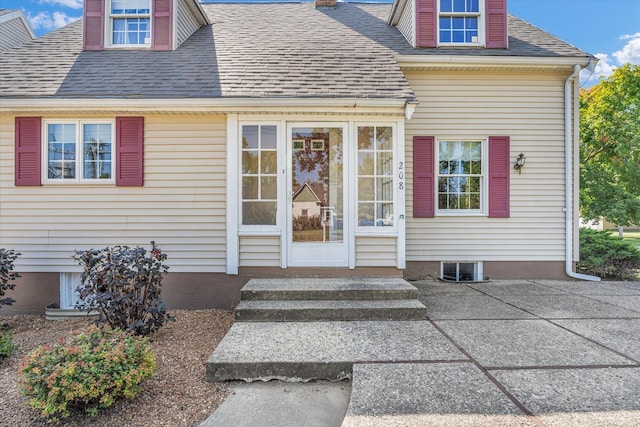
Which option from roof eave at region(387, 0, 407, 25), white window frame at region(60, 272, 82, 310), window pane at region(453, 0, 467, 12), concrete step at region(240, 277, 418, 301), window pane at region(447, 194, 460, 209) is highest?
roof eave at region(387, 0, 407, 25)

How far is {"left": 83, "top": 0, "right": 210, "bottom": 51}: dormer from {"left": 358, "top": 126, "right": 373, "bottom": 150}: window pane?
3789mm

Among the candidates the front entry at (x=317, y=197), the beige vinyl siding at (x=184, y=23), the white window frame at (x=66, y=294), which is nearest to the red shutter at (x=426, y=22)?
the front entry at (x=317, y=197)

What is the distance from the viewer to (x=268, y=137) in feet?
15.9

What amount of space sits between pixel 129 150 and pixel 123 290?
2.10 metres

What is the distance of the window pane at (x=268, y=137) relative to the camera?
15.8ft

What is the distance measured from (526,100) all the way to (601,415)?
17.6ft

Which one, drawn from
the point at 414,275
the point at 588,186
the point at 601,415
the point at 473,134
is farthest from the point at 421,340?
the point at 588,186

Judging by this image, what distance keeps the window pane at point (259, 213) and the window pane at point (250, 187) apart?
4.5 inches

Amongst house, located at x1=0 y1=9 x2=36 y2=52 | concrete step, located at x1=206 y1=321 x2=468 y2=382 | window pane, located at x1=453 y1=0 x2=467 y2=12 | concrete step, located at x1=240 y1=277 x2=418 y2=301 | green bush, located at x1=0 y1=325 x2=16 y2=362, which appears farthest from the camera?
house, located at x1=0 y1=9 x2=36 y2=52

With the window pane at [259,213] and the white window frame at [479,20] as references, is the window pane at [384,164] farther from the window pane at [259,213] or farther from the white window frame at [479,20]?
the white window frame at [479,20]

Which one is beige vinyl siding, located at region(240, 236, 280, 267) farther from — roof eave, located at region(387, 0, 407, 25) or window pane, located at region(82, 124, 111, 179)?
roof eave, located at region(387, 0, 407, 25)

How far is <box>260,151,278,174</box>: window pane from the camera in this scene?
4824mm

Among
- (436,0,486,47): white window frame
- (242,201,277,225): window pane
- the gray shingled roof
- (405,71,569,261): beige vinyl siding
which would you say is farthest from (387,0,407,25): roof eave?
(242,201,277,225): window pane

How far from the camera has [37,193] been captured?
4887 millimetres
